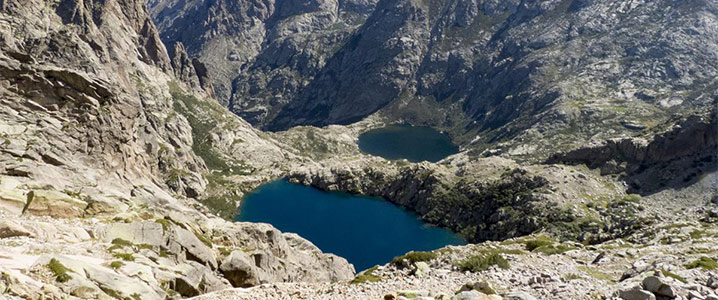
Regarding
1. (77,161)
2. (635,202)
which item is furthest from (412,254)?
(635,202)

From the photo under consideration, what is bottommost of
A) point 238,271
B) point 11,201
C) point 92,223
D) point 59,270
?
point 59,270

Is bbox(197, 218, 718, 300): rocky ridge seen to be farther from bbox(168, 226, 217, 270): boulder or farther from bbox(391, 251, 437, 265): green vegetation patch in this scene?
bbox(168, 226, 217, 270): boulder

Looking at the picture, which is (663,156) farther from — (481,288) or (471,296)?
(471,296)

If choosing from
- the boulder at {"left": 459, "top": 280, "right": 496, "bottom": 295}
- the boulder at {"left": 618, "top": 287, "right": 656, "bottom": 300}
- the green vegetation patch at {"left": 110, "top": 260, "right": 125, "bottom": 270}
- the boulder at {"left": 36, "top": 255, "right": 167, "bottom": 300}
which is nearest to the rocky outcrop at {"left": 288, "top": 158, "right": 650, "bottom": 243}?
the boulder at {"left": 618, "top": 287, "right": 656, "bottom": 300}

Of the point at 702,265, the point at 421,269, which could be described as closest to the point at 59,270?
the point at 421,269

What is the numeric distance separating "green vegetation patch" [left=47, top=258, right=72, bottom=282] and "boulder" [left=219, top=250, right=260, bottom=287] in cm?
1960

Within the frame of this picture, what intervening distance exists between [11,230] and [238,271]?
19796mm

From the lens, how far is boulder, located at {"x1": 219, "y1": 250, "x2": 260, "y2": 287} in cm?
4503

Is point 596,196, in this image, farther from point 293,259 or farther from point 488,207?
point 293,259

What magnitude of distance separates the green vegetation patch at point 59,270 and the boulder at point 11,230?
863cm

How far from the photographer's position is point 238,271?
149ft

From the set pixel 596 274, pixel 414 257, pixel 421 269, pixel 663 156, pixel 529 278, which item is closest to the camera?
pixel 529 278

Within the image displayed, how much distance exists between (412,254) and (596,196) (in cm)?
13651

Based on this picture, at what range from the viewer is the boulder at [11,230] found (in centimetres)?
3191
